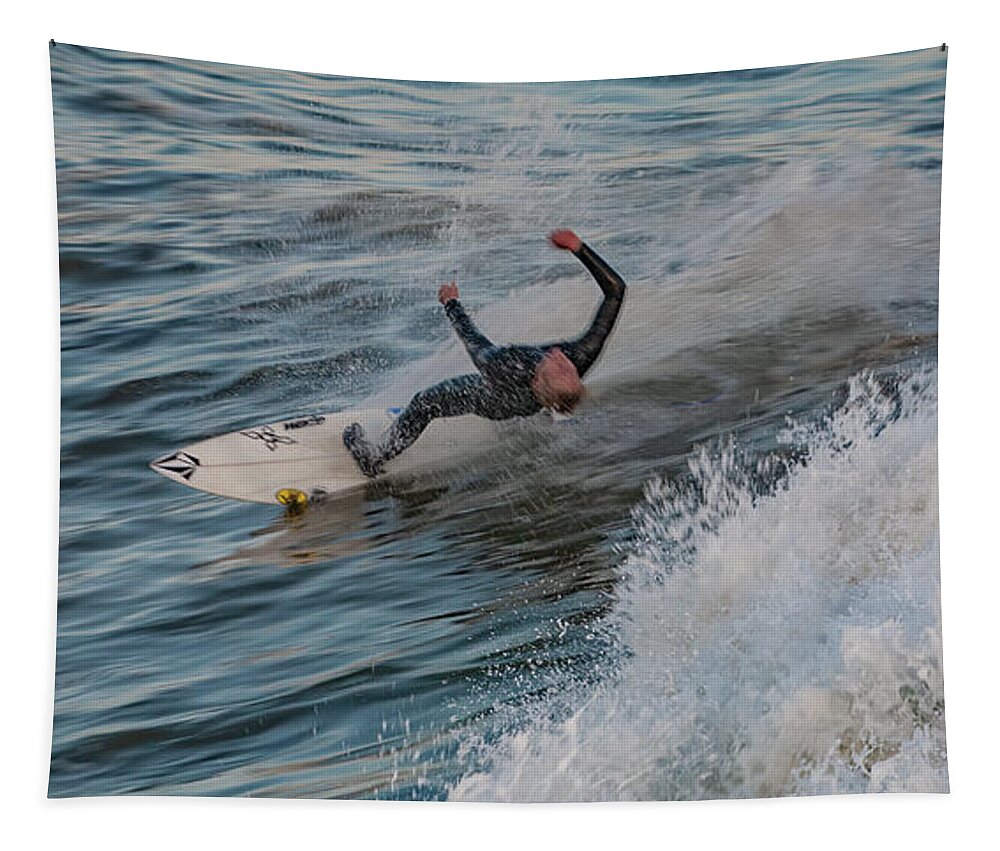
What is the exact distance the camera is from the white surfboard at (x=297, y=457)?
2.36m

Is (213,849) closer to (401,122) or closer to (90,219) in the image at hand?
(90,219)

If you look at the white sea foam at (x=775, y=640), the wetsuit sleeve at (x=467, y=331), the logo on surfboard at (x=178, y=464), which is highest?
the wetsuit sleeve at (x=467, y=331)

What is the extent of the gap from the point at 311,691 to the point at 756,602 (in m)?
0.92

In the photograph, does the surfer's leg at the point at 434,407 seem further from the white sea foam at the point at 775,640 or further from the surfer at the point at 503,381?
the white sea foam at the point at 775,640

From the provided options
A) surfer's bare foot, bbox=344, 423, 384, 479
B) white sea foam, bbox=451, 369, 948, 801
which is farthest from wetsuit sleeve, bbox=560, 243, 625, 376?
surfer's bare foot, bbox=344, 423, 384, 479

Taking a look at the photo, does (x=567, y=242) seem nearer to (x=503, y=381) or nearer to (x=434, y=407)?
(x=503, y=381)

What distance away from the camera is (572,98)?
2438mm

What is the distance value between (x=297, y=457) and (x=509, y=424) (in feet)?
1.43

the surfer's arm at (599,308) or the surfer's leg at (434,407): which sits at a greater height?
the surfer's arm at (599,308)

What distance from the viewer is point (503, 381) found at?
241 cm

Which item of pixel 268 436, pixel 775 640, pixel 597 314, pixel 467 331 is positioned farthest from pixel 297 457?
pixel 775 640

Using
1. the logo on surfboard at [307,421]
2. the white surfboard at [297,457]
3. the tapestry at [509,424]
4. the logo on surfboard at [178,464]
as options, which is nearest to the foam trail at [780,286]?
the tapestry at [509,424]

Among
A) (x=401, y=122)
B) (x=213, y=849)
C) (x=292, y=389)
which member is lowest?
(x=213, y=849)
